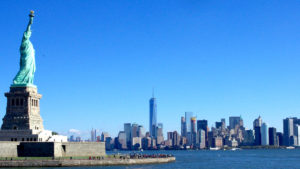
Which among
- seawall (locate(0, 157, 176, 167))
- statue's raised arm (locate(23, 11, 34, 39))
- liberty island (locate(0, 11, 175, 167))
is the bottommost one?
seawall (locate(0, 157, 176, 167))

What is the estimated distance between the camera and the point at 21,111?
314ft

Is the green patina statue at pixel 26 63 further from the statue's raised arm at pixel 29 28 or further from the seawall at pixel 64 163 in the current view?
the seawall at pixel 64 163

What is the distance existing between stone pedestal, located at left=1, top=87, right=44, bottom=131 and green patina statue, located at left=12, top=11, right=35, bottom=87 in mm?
1855

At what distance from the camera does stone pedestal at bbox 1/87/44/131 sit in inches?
3723

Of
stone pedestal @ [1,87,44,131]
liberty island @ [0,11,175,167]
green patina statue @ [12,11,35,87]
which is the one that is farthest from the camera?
green patina statue @ [12,11,35,87]

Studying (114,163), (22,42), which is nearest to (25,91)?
(22,42)

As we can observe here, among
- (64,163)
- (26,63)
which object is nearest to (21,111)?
(26,63)

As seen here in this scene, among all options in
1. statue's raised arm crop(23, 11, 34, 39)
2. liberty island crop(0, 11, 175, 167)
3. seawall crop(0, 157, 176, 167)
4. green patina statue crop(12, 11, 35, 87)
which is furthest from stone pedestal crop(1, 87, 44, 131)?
seawall crop(0, 157, 176, 167)

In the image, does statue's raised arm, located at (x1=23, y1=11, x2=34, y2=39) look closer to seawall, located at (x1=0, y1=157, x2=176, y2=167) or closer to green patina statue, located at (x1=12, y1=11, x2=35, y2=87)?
green patina statue, located at (x1=12, y1=11, x2=35, y2=87)

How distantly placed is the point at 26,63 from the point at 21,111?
10859 mm

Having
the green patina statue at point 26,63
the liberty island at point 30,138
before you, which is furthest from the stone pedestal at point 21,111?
the green patina statue at point 26,63

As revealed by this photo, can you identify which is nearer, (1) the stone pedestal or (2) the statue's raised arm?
(1) the stone pedestal

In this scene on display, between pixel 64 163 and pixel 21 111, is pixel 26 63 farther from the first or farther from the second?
pixel 64 163

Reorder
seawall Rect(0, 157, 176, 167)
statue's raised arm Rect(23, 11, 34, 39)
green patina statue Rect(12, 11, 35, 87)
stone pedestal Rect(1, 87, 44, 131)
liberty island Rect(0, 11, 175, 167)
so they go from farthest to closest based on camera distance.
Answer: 1. statue's raised arm Rect(23, 11, 34, 39)
2. green patina statue Rect(12, 11, 35, 87)
3. stone pedestal Rect(1, 87, 44, 131)
4. liberty island Rect(0, 11, 175, 167)
5. seawall Rect(0, 157, 176, 167)
